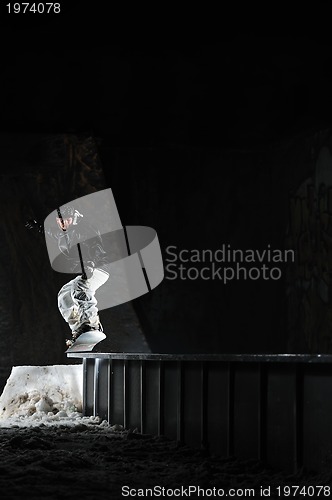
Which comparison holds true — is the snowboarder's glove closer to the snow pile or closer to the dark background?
the dark background

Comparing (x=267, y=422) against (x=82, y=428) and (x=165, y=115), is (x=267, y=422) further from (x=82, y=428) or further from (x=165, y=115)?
(x=165, y=115)

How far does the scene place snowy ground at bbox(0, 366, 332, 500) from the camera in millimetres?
6121

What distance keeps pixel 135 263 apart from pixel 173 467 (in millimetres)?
10535

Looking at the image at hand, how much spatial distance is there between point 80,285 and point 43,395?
5.49 feet

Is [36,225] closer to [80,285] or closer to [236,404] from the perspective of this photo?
[80,285]

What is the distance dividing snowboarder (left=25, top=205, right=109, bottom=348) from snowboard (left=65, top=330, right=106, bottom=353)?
13 cm

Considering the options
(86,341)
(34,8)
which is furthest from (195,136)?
(86,341)

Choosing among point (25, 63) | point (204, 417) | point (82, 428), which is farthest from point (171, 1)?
point (204, 417)

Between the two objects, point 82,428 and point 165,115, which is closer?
point 82,428

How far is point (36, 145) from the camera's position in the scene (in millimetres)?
17141

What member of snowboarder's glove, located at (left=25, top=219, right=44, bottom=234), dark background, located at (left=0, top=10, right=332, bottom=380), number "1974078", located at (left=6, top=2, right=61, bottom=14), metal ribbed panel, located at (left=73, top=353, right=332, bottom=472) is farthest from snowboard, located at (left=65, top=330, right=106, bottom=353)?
number "1974078", located at (left=6, top=2, right=61, bottom=14)

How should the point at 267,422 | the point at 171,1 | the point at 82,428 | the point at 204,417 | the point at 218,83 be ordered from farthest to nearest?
the point at 218,83, the point at 171,1, the point at 82,428, the point at 204,417, the point at 267,422

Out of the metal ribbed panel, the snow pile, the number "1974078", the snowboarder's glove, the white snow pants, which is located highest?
the number "1974078"

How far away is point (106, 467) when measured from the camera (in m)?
7.20
